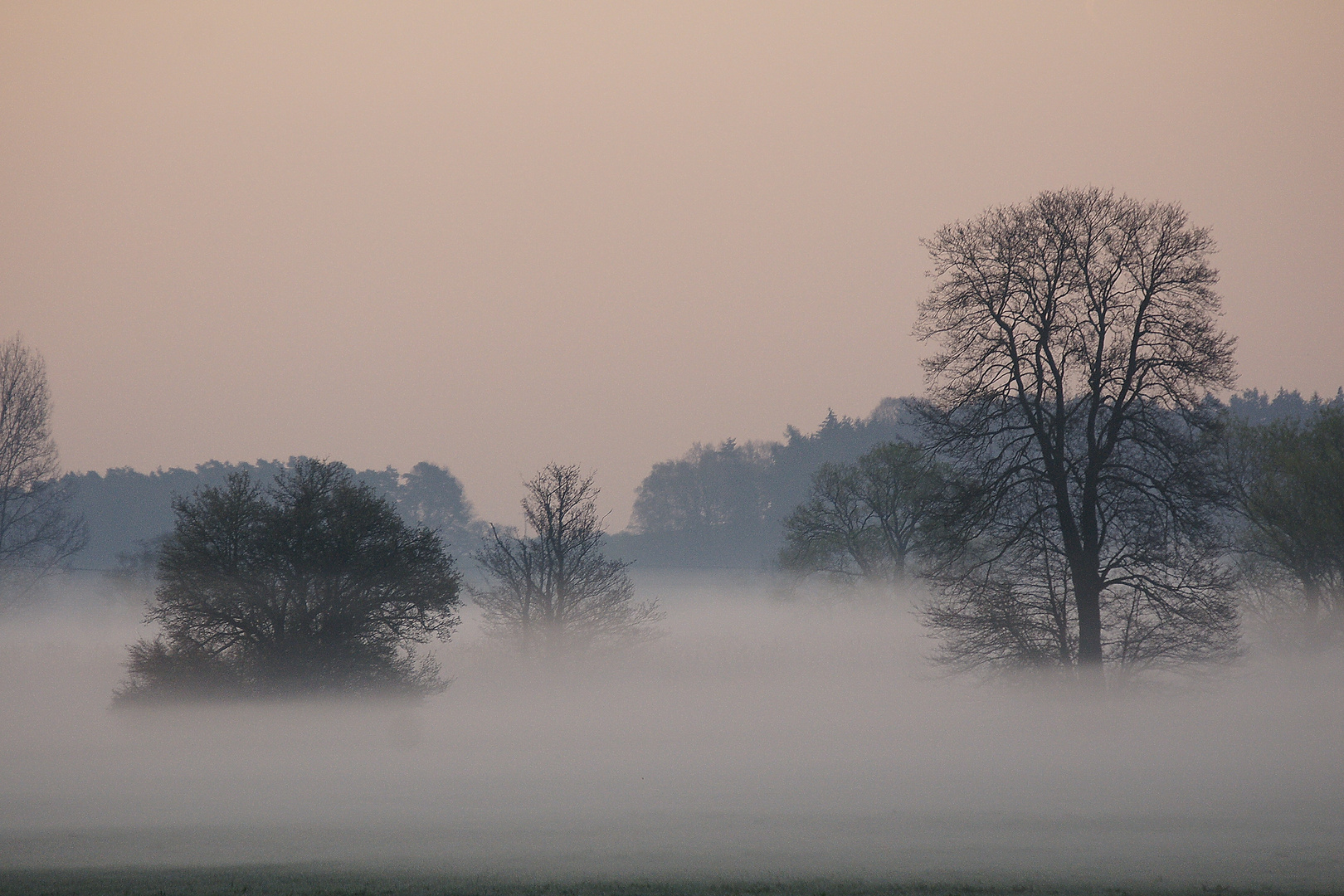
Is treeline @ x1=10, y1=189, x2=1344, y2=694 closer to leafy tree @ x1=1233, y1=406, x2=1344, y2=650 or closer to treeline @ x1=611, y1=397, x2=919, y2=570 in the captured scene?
leafy tree @ x1=1233, y1=406, x2=1344, y2=650

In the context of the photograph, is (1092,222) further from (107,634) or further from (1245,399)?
(1245,399)

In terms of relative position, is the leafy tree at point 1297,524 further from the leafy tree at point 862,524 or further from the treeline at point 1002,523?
the leafy tree at point 862,524

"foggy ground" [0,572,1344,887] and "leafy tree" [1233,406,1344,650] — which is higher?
"leafy tree" [1233,406,1344,650]

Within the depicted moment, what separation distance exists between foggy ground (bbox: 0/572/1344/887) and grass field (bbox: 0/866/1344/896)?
0.67 metres

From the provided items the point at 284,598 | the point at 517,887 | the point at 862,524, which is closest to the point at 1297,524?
the point at 862,524

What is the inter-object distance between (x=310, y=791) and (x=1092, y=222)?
2150cm

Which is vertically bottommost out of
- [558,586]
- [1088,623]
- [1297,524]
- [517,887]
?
[517,887]

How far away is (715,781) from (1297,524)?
829 inches

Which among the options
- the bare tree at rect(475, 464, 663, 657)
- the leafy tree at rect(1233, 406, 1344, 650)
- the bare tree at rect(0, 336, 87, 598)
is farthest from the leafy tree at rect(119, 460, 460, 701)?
the leafy tree at rect(1233, 406, 1344, 650)

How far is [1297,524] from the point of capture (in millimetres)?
28797

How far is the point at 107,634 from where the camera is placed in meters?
66.7

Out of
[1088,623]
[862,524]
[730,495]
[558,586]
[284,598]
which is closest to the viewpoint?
[1088,623]

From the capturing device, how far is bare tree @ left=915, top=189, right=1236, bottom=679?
2009 centimetres

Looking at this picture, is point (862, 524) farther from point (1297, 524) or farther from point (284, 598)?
point (284, 598)
